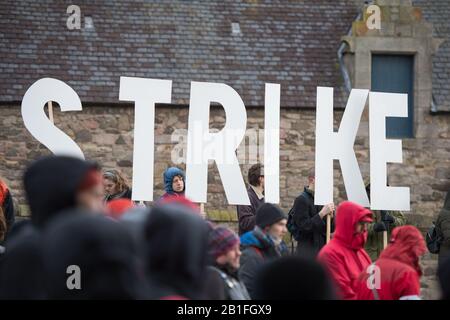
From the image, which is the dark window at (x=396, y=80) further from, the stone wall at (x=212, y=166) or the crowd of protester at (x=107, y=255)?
the crowd of protester at (x=107, y=255)

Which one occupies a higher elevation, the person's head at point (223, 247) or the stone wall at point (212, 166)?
the stone wall at point (212, 166)

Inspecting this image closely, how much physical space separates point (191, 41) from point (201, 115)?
9.53 metres

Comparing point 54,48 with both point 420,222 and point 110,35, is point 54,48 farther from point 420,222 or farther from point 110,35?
point 420,222

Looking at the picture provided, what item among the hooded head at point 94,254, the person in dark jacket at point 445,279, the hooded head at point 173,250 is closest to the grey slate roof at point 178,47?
the person in dark jacket at point 445,279

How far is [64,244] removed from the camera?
492 centimetres

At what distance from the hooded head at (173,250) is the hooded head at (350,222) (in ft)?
13.4

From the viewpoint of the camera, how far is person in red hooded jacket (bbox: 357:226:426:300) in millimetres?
9000

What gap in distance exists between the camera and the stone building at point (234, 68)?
20.9 meters

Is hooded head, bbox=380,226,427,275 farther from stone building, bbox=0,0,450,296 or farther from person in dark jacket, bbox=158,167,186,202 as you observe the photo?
stone building, bbox=0,0,450,296

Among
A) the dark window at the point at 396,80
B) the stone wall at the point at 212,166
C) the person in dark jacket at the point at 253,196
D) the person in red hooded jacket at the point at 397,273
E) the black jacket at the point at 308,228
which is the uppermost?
the dark window at the point at 396,80

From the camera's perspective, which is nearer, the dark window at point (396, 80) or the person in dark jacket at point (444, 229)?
the person in dark jacket at point (444, 229)

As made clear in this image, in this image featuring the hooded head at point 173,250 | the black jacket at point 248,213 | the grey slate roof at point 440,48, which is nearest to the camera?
the hooded head at point 173,250

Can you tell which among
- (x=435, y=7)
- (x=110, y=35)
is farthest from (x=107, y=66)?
(x=435, y=7)

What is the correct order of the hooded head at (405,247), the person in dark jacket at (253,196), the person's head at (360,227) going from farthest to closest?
the person in dark jacket at (253,196), the person's head at (360,227), the hooded head at (405,247)
